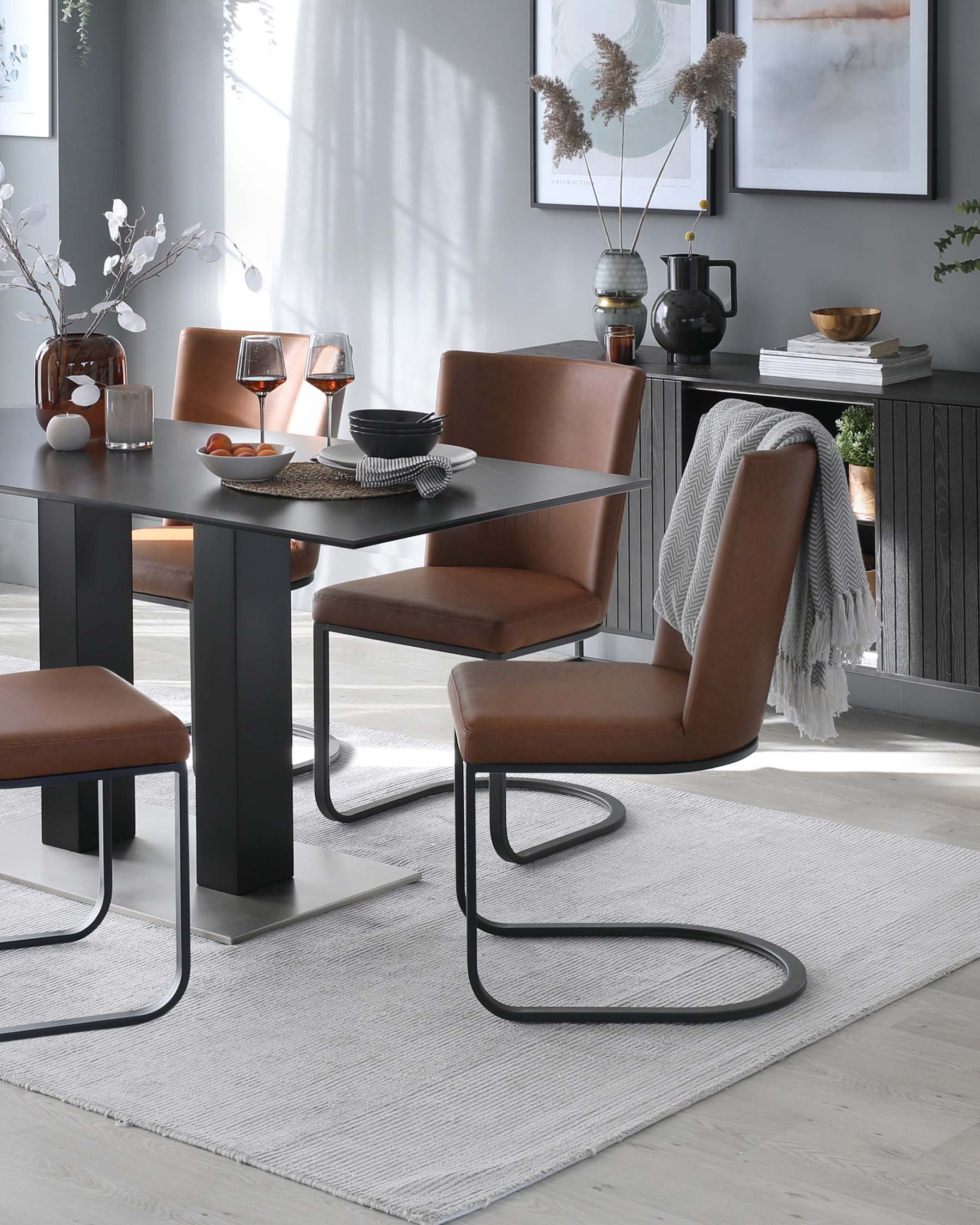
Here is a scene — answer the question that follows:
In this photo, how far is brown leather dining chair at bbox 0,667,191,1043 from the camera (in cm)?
241

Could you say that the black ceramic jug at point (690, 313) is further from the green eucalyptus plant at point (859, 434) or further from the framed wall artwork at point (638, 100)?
the green eucalyptus plant at point (859, 434)

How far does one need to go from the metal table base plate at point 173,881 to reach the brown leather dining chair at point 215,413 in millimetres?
493

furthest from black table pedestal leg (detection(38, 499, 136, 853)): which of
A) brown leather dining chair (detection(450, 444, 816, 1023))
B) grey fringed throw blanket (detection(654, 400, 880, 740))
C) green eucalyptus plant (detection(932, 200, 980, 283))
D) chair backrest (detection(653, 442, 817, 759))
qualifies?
green eucalyptus plant (detection(932, 200, 980, 283))

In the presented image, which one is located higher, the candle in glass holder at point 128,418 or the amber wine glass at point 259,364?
the amber wine glass at point 259,364

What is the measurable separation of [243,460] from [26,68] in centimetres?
327

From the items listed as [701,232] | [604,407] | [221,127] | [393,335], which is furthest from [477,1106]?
[221,127]

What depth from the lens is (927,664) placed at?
393cm

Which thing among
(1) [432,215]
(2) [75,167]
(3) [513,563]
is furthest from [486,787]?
(2) [75,167]

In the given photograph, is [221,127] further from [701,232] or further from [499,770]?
[499,770]

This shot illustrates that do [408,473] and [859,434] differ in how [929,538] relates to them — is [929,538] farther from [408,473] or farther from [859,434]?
[408,473]

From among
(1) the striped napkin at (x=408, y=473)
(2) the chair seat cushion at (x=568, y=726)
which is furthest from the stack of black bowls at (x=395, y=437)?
(2) the chair seat cushion at (x=568, y=726)

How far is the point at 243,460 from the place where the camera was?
280 centimetres

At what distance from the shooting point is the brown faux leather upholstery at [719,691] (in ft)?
8.14

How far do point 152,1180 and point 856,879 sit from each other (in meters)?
1.49
